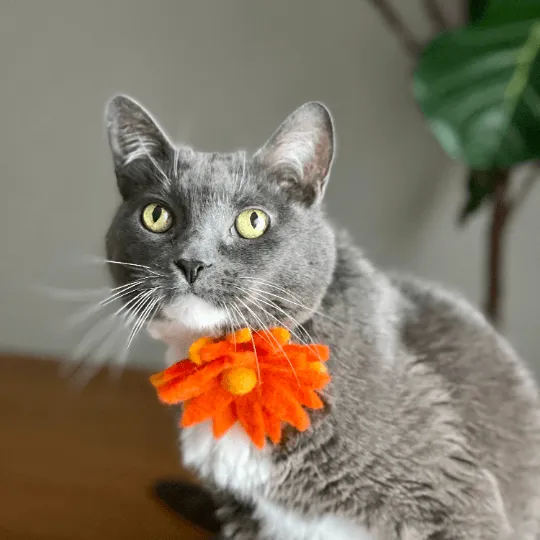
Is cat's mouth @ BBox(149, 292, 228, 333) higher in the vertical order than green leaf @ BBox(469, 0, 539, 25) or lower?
lower

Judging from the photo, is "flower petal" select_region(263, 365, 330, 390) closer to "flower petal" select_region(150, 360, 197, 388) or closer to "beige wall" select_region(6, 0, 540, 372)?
"flower petal" select_region(150, 360, 197, 388)

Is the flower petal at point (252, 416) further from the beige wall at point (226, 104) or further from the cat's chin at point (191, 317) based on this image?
the beige wall at point (226, 104)

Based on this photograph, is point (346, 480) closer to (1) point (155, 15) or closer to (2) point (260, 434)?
(2) point (260, 434)

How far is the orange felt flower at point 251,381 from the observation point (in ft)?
2.02

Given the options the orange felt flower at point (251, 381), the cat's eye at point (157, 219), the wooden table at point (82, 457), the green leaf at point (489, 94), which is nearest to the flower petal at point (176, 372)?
the orange felt flower at point (251, 381)

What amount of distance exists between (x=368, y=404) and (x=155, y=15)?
3.03 ft

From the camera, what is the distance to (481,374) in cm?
78

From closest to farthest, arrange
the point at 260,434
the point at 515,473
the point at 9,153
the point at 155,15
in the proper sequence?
the point at 260,434 → the point at 515,473 → the point at 155,15 → the point at 9,153

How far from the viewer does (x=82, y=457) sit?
3.42 feet

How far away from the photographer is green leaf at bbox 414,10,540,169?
830 millimetres

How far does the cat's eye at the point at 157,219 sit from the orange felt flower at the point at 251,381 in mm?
122

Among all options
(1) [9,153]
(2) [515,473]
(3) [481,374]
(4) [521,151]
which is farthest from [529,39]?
(1) [9,153]

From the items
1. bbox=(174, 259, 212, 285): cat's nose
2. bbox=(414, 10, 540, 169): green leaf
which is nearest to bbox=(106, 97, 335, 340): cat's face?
bbox=(174, 259, 212, 285): cat's nose

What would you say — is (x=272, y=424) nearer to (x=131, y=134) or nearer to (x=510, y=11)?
(x=131, y=134)
